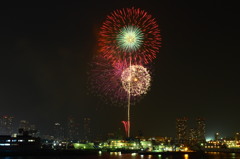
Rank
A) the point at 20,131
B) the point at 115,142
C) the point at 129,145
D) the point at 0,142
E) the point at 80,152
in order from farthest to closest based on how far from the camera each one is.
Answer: the point at 115,142, the point at 129,145, the point at 80,152, the point at 20,131, the point at 0,142

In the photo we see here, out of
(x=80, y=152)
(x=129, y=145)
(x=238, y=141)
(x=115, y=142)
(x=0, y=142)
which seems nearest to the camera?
(x=0, y=142)

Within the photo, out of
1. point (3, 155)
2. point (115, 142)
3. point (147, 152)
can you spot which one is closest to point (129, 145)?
point (115, 142)

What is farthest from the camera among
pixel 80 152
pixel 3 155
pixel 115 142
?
pixel 115 142

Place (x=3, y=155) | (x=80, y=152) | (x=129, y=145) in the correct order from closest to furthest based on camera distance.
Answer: (x=3, y=155) → (x=80, y=152) → (x=129, y=145)

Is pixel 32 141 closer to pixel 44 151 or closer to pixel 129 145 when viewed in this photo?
pixel 44 151

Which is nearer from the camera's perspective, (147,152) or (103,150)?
(147,152)

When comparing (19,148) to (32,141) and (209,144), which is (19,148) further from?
(209,144)

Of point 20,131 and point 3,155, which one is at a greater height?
point 20,131

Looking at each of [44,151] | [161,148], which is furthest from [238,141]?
[44,151]

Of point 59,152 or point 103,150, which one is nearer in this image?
point 59,152
